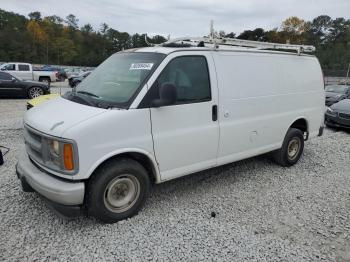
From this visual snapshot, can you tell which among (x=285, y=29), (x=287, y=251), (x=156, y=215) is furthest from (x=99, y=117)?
(x=285, y=29)

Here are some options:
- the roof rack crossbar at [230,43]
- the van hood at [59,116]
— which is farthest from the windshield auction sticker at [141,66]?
the roof rack crossbar at [230,43]

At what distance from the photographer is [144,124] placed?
3.78m

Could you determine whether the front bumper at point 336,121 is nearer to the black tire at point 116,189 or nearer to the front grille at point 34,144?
the black tire at point 116,189

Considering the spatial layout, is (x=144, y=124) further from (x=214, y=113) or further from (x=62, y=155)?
(x=214, y=113)

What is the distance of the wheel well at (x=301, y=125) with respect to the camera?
6.21 meters

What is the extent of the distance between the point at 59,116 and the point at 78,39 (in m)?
105

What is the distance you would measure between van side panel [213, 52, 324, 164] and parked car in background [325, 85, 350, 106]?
10.2 meters

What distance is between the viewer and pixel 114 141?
3.59m

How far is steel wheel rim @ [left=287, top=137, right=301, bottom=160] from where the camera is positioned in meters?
6.12

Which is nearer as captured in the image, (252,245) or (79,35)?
(252,245)

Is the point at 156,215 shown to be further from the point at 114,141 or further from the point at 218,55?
the point at 218,55

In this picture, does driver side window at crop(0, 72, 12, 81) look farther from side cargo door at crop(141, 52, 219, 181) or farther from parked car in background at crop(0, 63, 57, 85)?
side cargo door at crop(141, 52, 219, 181)

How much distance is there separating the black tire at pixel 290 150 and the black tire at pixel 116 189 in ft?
9.82

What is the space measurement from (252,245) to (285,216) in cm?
92
